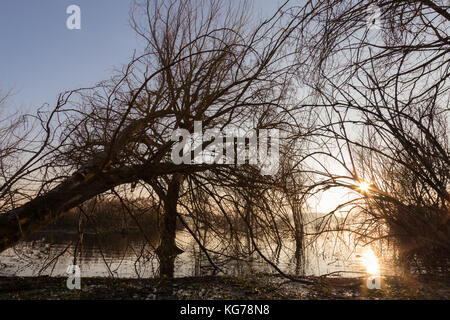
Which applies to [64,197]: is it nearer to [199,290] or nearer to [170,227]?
[170,227]

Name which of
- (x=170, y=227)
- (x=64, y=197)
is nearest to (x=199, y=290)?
(x=170, y=227)

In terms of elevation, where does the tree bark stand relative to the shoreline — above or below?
above

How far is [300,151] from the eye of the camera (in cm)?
341

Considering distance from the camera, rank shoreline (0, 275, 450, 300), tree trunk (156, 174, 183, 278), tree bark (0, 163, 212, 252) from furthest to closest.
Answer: tree trunk (156, 174, 183, 278) → shoreline (0, 275, 450, 300) → tree bark (0, 163, 212, 252)

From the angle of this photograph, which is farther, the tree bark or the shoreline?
the shoreline

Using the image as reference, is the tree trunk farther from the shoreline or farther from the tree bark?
the tree bark

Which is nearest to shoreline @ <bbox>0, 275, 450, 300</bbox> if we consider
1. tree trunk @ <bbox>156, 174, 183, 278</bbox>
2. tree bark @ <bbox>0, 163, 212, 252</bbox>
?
tree trunk @ <bbox>156, 174, 183, 278</bbox>

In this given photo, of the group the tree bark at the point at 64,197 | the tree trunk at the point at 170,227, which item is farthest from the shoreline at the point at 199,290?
the tree bark at the point at 64,197

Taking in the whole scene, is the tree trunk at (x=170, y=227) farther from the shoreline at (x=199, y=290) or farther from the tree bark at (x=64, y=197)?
the tree bark at (x=64, y=197)

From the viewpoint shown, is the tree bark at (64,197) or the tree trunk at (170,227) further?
the tree trunk at (170,227)
